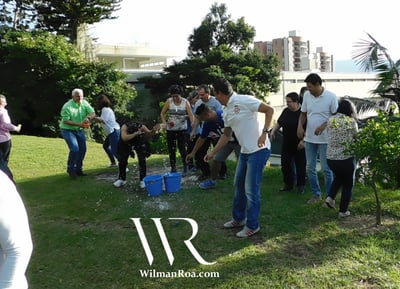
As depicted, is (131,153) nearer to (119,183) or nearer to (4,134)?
(119,183)

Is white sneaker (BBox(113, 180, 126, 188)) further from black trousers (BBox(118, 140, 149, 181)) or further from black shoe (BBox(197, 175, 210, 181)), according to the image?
black shoe (BBox(197, 175, 210, 181))

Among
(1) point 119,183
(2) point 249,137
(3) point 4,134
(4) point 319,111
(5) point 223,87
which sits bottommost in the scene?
(1) point 119,183

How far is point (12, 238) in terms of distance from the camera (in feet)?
4.99

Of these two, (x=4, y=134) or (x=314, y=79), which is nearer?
(x=314, y=79)

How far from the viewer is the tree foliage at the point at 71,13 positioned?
23578mm

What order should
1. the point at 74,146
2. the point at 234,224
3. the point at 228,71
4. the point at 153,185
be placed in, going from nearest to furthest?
→ 1. the point at 234,224
2. the point at 153,185
3. the point at 74,146
4. the point at 228,71

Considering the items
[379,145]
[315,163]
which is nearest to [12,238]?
[379,145]

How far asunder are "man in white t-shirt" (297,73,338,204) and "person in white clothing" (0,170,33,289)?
3929mm

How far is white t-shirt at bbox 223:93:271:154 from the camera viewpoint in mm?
3965

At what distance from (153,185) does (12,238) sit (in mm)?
4279

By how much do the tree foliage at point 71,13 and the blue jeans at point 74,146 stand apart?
1852 cm

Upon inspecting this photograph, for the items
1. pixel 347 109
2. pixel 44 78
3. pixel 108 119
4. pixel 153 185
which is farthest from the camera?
pixel 44 78

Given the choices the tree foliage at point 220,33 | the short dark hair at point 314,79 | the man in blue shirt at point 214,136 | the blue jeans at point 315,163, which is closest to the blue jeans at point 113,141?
the man in blue shirt at point 214,136

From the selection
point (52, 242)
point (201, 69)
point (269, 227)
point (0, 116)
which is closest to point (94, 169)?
point (0, 116)
